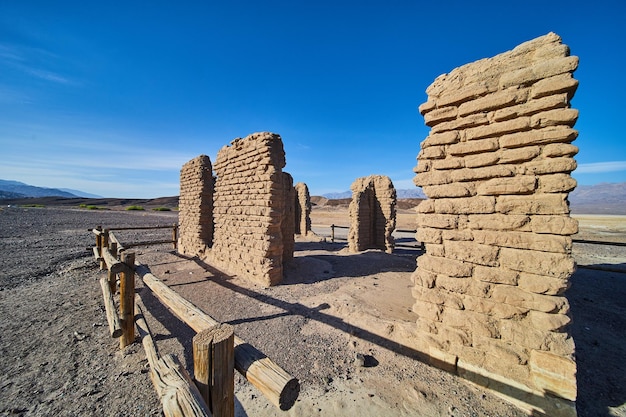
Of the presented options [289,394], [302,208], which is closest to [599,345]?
[289,394]

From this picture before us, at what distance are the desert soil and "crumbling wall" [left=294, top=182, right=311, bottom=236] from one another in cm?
929

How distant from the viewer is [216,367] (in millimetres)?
1580

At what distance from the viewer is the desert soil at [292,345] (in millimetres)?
2738

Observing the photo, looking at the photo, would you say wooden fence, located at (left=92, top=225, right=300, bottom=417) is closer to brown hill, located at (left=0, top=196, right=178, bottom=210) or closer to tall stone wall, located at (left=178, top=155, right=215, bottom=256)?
tall stone wall, located at (left=178, top=155, right=215, bottom=256)

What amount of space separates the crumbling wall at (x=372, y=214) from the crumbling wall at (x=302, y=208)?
4.89m

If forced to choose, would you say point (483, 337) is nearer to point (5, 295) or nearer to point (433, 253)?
point (433, 253)

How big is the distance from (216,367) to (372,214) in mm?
11368

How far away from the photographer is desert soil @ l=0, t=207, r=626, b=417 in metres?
2.74

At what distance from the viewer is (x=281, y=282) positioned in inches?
263

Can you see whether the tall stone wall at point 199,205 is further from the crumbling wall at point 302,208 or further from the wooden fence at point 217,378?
the wooden fence at point 217,378

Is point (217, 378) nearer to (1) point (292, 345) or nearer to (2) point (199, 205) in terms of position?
(1) point (292, 345)

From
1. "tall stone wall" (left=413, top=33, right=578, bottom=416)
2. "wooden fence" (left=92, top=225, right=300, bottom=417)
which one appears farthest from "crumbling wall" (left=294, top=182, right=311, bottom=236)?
"wooden fence" (left=92, top=225, right=300, bottom=417)

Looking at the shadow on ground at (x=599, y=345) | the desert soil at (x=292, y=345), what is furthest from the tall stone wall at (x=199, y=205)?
the shadow on ground at (x=599, y=345)

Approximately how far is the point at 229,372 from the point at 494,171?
318 cm
